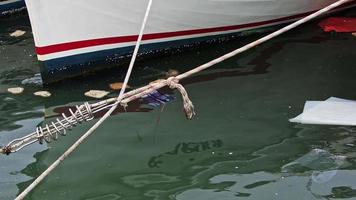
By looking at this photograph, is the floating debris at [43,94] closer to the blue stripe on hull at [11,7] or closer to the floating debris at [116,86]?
the floating debris at [116,86]

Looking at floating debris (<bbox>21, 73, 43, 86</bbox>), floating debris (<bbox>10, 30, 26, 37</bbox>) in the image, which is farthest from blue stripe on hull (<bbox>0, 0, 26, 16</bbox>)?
floating debris (<bbox>21, 73, 43, 86</bbox>)

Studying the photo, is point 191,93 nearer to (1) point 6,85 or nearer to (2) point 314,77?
(2) point 314,77

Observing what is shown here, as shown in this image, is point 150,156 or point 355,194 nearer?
point 355,194

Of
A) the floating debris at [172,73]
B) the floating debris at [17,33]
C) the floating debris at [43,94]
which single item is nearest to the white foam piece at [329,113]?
the floating debris at [172,73]

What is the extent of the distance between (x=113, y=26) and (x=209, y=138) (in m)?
1.72

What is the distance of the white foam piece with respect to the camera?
4.43 metres

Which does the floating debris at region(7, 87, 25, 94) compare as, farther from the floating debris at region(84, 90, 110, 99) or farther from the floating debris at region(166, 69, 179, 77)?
the floating debris at region(166, 69, 179, 77)

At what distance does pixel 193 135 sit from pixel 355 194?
1.35 meters

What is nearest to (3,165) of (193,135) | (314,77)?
(193,135)

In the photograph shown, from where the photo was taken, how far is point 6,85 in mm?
5504

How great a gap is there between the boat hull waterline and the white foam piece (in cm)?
165

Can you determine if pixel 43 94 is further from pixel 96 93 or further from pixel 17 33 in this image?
pixel 17 33

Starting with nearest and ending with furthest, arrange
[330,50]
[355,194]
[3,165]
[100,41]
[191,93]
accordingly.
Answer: [355,194] → [3,165] → [191,93] → [100,41] → [330,50]

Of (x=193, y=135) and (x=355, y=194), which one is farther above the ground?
(x=193, y=135)
